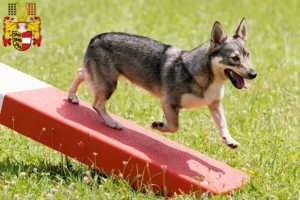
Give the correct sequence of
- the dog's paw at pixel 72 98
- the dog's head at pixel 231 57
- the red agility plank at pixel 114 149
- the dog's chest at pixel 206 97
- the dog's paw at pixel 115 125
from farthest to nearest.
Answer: the dog's paw at pixel 72 98 → the dog's paw at pixel 115 125 → the dog's chest at pixel 206 97 → the dog's head at pixel 231 57 → the red agility plank at pixel 114 149

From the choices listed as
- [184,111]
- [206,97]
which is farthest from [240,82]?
[184,111]

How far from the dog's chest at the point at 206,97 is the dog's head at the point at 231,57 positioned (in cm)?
13

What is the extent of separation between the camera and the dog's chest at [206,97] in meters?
5.89

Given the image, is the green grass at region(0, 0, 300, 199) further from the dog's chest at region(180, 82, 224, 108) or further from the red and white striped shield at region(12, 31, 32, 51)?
the dog's chest at region(180, 82, 224, 108)

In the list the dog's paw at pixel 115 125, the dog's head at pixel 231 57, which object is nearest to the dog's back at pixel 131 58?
the dog's paw at pixel 115 125

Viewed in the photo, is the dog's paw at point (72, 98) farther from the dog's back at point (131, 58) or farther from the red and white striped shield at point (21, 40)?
the red and white striped shield at point (21, 40)

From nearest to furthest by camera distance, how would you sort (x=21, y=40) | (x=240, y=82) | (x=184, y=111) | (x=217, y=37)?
(x=240, y=82) < (x=217, y=37) < (x=184, y=111) < (x=21, y=40)

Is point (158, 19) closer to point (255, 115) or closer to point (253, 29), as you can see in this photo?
point (253, 29)

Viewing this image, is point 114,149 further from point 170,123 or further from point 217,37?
point 217,37

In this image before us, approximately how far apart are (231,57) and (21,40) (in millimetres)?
5293

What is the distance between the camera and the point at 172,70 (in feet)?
19.9

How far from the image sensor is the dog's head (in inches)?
222

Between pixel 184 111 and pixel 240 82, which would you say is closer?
pixel 240 82

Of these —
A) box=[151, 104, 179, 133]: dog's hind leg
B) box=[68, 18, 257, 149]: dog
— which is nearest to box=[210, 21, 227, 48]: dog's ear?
box=[68, 18, 257, 149]: dog
